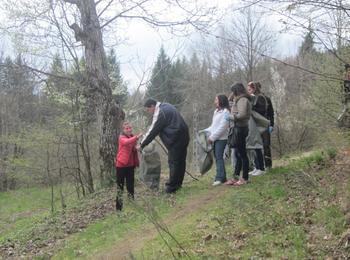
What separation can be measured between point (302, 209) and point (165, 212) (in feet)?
9.47

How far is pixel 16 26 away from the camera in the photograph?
13.5 meters

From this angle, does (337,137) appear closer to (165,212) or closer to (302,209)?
(302,209)

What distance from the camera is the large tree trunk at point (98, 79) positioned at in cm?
1294

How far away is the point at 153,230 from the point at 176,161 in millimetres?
2439

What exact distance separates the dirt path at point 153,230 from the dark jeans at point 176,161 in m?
0.75

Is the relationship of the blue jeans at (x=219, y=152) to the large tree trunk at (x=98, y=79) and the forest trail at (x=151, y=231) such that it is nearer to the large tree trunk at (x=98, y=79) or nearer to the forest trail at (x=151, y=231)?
the forest trail at (x=151, y=231)

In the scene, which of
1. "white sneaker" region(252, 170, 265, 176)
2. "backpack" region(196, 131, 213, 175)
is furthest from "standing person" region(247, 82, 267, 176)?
"backpack" region(196, 131, 213, 175)

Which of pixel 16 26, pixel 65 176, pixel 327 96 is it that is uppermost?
pixel 16 26

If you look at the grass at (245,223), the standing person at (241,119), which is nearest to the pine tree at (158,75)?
the standing person at (241,119)

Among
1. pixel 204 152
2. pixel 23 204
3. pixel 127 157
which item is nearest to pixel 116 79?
pixel 23 204

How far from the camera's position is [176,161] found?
31.6ft

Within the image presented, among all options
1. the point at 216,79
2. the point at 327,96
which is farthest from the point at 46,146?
the point at 216,79

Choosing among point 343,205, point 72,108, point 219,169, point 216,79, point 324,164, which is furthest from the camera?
point 216,79

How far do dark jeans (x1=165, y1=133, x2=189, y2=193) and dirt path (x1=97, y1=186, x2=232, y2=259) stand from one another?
752 mm
